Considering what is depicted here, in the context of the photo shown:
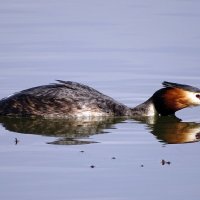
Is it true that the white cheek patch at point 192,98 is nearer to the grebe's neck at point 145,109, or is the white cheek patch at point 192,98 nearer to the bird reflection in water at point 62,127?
the grebe's neck at point 145,109

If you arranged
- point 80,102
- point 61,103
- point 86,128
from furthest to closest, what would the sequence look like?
point 80,102 < point 61,103 < point 86,128

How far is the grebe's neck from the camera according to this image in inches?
707

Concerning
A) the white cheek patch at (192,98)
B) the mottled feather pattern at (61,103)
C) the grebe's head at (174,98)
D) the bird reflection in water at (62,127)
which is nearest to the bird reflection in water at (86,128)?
the bird reflection in water at (62,127)

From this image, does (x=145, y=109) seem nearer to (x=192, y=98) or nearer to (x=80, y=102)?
(x=192, y=98)

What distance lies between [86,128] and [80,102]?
917 millimetres

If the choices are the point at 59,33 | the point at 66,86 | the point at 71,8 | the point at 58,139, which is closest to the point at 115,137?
the point at 58,139

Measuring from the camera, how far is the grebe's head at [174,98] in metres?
18.0

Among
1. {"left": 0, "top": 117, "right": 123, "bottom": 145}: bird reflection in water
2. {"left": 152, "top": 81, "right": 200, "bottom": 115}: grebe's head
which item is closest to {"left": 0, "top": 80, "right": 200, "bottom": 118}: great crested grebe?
{"left": 152, "top": 81, "right": 200, "bottom": 115}: grebe's head

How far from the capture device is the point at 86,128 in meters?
16.7

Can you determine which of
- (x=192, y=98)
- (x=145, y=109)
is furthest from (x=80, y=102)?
(x=192, y=98)

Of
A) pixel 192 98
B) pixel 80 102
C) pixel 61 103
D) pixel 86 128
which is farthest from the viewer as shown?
pixel 192 98

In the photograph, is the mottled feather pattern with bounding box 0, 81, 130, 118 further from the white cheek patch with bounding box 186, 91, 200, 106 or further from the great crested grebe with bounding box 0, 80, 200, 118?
the white cheek patch with bounding box 186, 91, 200, 106

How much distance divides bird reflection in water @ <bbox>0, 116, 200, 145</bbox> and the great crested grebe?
0.17m

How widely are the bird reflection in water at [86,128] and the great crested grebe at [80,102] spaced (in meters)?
0.17
